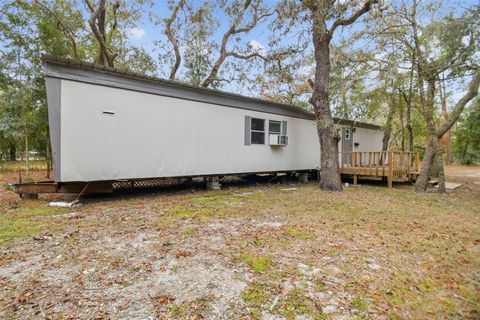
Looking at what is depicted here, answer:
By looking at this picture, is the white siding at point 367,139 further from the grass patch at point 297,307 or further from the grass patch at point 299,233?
the grass patch at point 297,307

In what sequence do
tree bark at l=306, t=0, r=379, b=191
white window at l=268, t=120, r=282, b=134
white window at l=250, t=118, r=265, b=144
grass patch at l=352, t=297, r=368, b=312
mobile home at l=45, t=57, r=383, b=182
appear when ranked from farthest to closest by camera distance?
white window at l=268, t=120, r=282, b=134 → white window at l=250, t=118, r=265, b=144 → tree bark at l=306, t=0, r=379, b=191 → mobile home at l=45, t=57, r=383, b=182 → grass patch at l=352, t=297, r=368, b=312

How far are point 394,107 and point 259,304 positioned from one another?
48.2ft

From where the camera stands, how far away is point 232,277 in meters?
2.46

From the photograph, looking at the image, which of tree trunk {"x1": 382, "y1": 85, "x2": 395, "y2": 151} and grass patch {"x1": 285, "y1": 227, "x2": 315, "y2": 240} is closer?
grass patch {"x1": 285, "y1": 227, "x2": 315, "y2": 240}

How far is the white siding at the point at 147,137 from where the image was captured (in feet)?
17.6

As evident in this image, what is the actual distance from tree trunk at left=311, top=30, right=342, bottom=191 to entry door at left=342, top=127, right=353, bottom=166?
4536 mm

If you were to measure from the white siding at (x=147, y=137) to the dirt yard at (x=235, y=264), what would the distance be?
1.26 m

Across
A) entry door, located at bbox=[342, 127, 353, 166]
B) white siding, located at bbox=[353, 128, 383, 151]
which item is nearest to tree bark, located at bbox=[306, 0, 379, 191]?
entry door, located at bbox=[342, 127, 353, 166]

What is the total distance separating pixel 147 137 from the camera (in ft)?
20.8

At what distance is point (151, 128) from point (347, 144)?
395 inches

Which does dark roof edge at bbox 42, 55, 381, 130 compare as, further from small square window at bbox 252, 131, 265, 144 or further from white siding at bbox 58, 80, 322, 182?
small square window at bbox 252, 131, 265, 144

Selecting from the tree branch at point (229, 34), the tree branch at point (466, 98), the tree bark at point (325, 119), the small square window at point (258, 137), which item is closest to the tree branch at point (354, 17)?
the tree bark at point (325, 119)

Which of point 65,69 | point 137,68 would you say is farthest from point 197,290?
point 137,68

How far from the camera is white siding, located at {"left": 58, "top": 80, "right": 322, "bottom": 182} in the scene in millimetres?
5359
